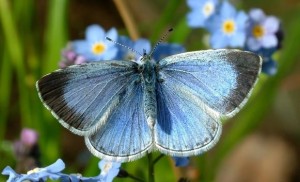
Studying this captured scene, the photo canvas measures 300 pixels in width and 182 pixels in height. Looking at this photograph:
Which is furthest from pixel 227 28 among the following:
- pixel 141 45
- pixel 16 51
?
pixel 16 51

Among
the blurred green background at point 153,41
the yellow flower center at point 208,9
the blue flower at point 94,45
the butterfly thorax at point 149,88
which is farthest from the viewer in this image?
the blurred green background at point 153,41

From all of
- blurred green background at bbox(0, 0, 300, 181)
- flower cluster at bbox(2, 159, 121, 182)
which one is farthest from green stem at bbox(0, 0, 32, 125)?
flower cluster at bbox(2, 159, 121, 182)

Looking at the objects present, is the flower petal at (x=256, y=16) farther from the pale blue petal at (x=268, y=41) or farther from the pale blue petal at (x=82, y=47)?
the pale blue petal at (x=82, y=47)

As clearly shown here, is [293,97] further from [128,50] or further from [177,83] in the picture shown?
[177,83]

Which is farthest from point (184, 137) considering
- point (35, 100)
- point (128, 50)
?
point (35, 100)

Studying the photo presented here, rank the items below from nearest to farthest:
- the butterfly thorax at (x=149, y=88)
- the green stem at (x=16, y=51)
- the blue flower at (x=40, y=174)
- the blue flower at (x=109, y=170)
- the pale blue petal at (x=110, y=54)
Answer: the blue flower at (x=40, y=174) < the blue flower at (x=109, y=170) < the butterfly thorax at (x=149, y=88) < the pale blue petal at (x=110, y=54) < the green stem at (x=16, y=51)

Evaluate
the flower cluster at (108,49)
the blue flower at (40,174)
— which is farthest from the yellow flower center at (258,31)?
the blue flower at (40,174)
